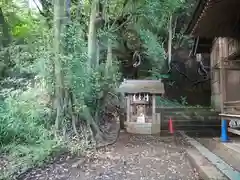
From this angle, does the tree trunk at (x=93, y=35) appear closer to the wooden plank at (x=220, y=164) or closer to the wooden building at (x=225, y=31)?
the wooden building at (x=225, y=31)

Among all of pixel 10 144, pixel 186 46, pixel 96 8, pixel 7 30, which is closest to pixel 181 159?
A: pixel 10 144

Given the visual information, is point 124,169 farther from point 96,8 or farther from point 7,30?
point 7,30

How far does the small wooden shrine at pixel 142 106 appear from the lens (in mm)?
10844

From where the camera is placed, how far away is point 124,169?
18.1ft

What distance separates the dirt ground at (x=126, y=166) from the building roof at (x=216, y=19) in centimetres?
341

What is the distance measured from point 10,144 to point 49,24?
370 cm

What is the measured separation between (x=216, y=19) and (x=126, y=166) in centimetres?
415

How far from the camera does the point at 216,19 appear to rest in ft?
20.6

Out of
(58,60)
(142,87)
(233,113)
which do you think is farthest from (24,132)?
(142,87)

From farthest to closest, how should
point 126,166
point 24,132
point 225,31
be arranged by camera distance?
point 225,31 < point 24,132 < point 126,166

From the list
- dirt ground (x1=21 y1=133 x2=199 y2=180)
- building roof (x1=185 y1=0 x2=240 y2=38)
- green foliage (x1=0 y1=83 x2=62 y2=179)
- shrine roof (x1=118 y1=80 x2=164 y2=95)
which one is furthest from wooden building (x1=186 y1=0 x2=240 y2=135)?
green foliage (x1=0 y1=83 x2=62 y2=179)

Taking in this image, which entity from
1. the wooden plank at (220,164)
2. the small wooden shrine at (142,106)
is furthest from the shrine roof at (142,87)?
the wooden plank at (220,164)

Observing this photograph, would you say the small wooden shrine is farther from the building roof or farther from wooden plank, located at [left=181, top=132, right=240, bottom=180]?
the building roof

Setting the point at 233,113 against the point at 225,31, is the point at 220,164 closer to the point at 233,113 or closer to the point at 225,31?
the point at 233,113
